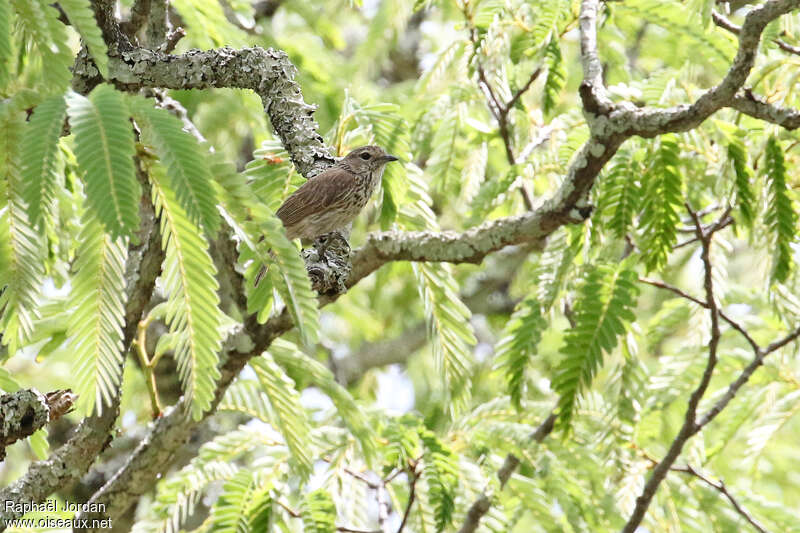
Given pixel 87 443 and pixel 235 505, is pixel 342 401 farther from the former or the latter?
pixel 87 443

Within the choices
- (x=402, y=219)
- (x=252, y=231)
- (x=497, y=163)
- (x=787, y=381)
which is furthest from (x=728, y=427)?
(x=252, y=231)

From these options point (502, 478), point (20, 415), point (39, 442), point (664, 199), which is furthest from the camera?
point (502, 478)

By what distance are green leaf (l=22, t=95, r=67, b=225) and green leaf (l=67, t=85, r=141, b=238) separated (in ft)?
0.12

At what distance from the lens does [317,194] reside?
390 cm

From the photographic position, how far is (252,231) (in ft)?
6.40

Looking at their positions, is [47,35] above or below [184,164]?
above

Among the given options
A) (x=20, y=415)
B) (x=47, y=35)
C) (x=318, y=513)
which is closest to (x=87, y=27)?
(x=47, y=35)

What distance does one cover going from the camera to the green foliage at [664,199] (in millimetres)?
3662

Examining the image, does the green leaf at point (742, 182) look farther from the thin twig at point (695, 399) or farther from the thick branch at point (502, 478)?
the thick branch at point (502, 478)

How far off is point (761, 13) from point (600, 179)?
3.31ft

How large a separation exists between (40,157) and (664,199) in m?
2.55

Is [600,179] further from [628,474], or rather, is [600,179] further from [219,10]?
[219,10]

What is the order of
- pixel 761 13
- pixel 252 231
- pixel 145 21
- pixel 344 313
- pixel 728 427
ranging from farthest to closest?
pixel 344 313, pixel 728 427, pixel 145 21, pixel 761 13, pixel 252 231

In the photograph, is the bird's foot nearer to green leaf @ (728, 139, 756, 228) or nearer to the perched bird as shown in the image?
the perched bird
